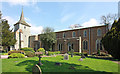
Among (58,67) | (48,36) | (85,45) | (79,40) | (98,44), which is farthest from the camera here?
(48,36)

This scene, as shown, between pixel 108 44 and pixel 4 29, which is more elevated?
pixel 4 29

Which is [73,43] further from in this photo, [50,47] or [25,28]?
[25,28]

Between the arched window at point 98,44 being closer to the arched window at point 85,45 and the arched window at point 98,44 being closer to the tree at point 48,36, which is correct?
the arched window at point 85,45

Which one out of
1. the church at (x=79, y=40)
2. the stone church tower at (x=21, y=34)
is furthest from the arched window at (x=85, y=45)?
the stone church tower at (x=21, y=34)

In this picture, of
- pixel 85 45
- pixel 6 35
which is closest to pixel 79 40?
pixel 85 45

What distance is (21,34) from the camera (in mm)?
35719

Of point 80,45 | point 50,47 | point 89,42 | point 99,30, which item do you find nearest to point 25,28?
point 50,47

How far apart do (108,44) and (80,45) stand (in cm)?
1912

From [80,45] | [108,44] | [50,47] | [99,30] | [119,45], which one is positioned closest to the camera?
[119,45]

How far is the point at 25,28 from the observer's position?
129 feet

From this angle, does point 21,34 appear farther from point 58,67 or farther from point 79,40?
point 58,67

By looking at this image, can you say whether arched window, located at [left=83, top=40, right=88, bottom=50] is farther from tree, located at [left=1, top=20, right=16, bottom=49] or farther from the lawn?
tree, located at [left=1, top=20, right=16, bottom=49]

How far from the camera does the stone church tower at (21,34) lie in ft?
114

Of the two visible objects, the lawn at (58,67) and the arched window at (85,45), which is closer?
the lawn at (58,67)
